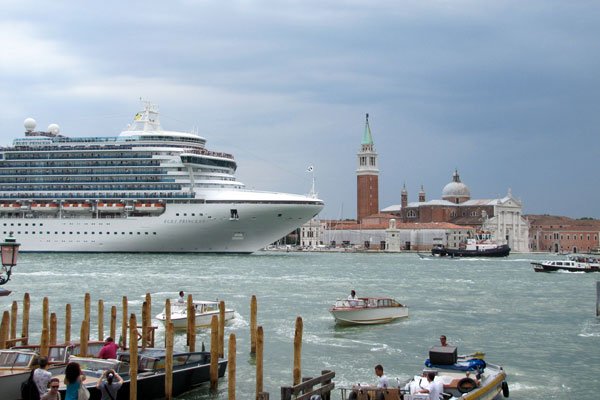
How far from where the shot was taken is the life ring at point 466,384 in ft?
54.7

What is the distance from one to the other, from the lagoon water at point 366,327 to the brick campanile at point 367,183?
92009 mm

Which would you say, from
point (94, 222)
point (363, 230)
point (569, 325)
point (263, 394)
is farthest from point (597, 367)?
point (363, 230)

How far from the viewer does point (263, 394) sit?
14820 mm

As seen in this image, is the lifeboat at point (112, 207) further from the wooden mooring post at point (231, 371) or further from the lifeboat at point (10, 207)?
the wooden mooring post at point (231, 371)

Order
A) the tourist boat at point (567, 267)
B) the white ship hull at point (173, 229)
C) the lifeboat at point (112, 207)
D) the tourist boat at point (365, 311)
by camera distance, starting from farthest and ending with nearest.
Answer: the lifeboat at point (112, 207) → the tourist boat at point (567, 267) → the white ship hull at point (173, 229) → the tourist boat at point (365, 311)

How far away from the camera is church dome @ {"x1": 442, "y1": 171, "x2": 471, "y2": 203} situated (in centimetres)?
16012

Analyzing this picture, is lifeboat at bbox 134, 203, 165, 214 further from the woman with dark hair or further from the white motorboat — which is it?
the woman with dark hair

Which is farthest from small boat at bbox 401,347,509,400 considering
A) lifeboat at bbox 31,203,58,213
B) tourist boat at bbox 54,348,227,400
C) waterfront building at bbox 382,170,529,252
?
waterfront building at bbox 382,170,529,252

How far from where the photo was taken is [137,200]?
72.2m

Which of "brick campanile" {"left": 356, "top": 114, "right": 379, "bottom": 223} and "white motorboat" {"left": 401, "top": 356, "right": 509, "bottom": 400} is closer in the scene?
"white motorboat" {"left": 401, "top": 356, "right": 509, "bottom": 400}

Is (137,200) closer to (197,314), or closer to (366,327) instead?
(197,314)

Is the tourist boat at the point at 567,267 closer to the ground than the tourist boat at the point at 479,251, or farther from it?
closer to the ground

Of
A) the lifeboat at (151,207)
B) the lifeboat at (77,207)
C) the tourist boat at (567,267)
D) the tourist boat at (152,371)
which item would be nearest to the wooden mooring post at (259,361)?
the tourist boat at (152,371)

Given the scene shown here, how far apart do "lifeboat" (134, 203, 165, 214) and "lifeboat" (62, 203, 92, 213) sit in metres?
4.56
